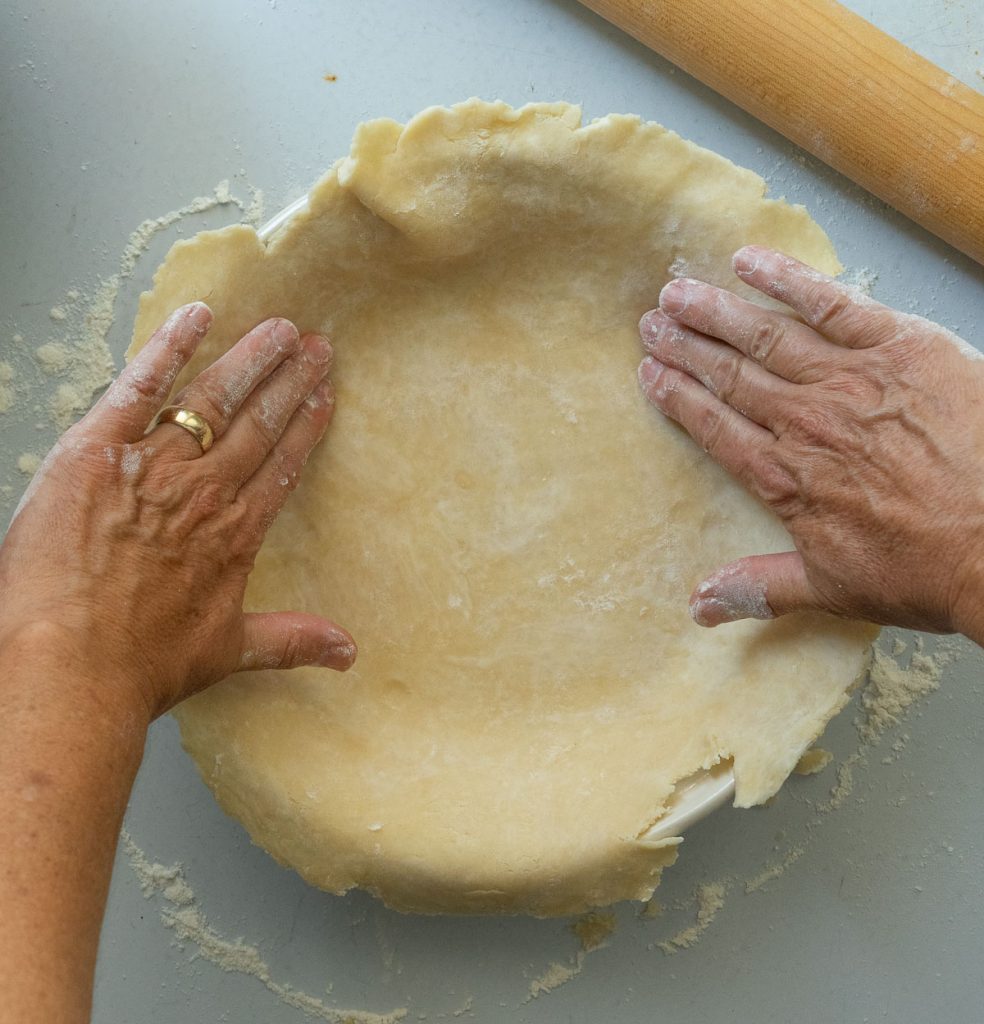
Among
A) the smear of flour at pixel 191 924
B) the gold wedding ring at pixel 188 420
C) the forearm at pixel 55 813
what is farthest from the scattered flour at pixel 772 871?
the gold wedding ring at pixel 188 420

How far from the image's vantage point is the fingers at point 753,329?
1.26 metres

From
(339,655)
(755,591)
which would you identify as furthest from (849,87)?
(339,655)

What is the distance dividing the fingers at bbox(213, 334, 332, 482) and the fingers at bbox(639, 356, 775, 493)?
486 mm

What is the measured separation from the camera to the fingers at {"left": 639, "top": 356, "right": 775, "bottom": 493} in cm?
133

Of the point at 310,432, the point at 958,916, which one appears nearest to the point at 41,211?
the point at 310,432

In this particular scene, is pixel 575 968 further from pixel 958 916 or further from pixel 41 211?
pixel 41 211

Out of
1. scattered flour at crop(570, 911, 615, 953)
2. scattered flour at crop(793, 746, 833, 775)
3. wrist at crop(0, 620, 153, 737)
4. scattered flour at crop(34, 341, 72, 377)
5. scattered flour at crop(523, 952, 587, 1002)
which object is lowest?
scattered flour at crop(523, 952, 587, 1002)

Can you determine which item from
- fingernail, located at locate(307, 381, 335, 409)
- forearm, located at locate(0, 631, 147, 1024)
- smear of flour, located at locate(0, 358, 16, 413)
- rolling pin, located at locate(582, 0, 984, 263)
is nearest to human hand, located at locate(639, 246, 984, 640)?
rolling pin, located at locate(582, 0, 984, 263)

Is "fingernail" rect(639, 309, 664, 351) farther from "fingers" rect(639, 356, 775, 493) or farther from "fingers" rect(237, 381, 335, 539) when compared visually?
"fingers" rect(237, 381, 335, 539)

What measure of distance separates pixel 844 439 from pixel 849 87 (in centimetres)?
61

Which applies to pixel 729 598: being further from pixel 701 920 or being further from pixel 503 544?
pixel 701 920

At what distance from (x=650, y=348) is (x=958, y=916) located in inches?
45.5

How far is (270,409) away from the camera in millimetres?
1322

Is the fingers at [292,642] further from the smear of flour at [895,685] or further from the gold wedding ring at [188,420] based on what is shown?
the smear of flour at [895,685]
